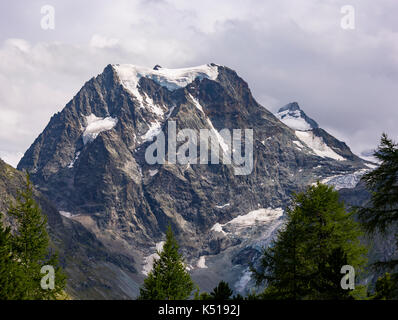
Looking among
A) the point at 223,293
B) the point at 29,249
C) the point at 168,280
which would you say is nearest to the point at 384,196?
the point at 223,293

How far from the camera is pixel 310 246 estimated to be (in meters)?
28.6

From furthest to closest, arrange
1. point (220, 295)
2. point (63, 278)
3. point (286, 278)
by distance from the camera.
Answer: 1. point (63, 278)
2. point (220, 295)
3. point (286, 278)

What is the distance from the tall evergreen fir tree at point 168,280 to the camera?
39.1 meters

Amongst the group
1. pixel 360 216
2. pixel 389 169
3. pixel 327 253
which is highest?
pixel 389 169

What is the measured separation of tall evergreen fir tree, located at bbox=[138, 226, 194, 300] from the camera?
39103 millimetres

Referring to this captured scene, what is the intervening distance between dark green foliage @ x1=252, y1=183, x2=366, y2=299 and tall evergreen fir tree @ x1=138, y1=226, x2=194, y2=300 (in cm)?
1127

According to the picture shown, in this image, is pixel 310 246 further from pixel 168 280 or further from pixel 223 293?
pixel 168 280

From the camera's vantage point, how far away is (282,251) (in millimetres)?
29453

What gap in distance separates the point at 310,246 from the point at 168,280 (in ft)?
51.9
